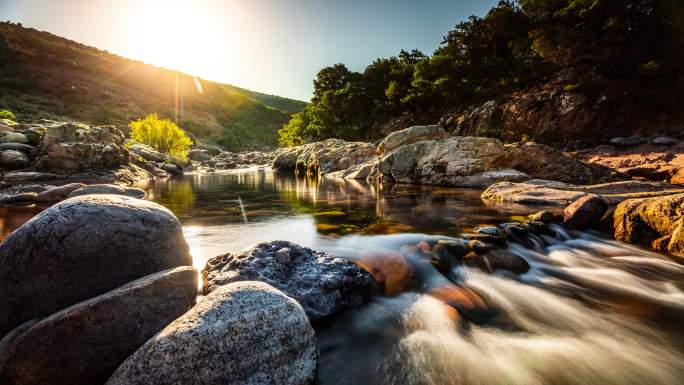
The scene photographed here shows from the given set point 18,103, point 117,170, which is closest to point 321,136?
point 117,170

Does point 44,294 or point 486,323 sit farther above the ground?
point 44,294

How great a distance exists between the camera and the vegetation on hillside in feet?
60.7

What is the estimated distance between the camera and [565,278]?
15.0 ft

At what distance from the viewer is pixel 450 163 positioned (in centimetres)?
1476

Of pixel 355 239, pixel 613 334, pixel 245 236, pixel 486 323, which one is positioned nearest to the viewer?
pixel 613 334

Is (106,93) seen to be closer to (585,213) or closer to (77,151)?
(77,151)

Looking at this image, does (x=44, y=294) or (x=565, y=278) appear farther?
(x=565, y=278)

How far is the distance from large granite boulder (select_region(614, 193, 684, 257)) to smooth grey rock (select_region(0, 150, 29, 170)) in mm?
21716

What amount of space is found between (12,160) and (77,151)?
2.30 metres

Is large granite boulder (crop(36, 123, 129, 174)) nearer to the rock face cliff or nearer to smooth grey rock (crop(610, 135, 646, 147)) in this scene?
the rock face cliff

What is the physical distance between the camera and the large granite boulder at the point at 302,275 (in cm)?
347

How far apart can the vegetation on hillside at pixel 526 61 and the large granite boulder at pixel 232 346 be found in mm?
23920

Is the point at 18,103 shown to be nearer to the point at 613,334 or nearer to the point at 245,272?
the point at 245,272

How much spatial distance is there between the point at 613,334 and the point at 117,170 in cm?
2076
